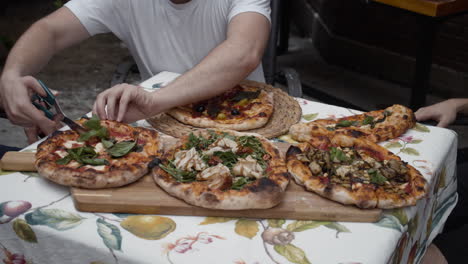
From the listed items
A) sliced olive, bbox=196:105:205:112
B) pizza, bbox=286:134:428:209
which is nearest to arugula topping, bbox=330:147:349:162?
pizza, bbox=286:134:428:209

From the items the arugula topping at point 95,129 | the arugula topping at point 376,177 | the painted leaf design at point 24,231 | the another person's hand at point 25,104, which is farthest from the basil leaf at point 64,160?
the arugula topping at point 376,177

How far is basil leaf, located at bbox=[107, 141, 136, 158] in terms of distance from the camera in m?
1.51

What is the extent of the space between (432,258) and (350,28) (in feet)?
14.5

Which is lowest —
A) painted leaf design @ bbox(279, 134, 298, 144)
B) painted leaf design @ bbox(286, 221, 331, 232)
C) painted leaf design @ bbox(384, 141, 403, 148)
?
painted leaf design @ bbox(279, 134, 298, 144)

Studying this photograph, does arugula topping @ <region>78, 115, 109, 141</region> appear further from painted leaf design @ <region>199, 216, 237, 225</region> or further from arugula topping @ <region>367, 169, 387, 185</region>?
arugula topping @ <region>367, 169, 387, 185</region>

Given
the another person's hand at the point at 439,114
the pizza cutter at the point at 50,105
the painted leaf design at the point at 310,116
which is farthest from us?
the another person's hand at the point at 439,114

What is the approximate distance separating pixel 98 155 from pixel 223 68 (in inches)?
25.9

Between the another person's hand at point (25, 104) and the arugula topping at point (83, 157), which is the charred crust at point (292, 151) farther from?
the another person's hand at point (25, 104)

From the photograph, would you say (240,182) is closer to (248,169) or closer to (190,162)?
(248,169)

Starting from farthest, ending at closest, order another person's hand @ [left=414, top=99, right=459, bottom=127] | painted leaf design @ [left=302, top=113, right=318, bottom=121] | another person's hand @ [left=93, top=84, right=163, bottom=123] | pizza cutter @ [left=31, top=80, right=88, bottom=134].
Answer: another person's hand @ [left=414, top=99, right=459, bottom=127] → painted leaf design @ [left=302, top=113, right=318, bottom=121] → another person's hand @ [left=93, top=84, right=163, bottom=123] → pizza cutter @ [left=31, top=80, right=88, bottom=134]

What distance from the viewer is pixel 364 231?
4.25ft

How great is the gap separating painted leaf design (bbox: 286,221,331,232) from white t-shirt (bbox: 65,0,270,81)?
1.38 m

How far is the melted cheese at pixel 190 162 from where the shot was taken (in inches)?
56.5

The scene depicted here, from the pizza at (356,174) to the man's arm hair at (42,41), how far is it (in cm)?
119
